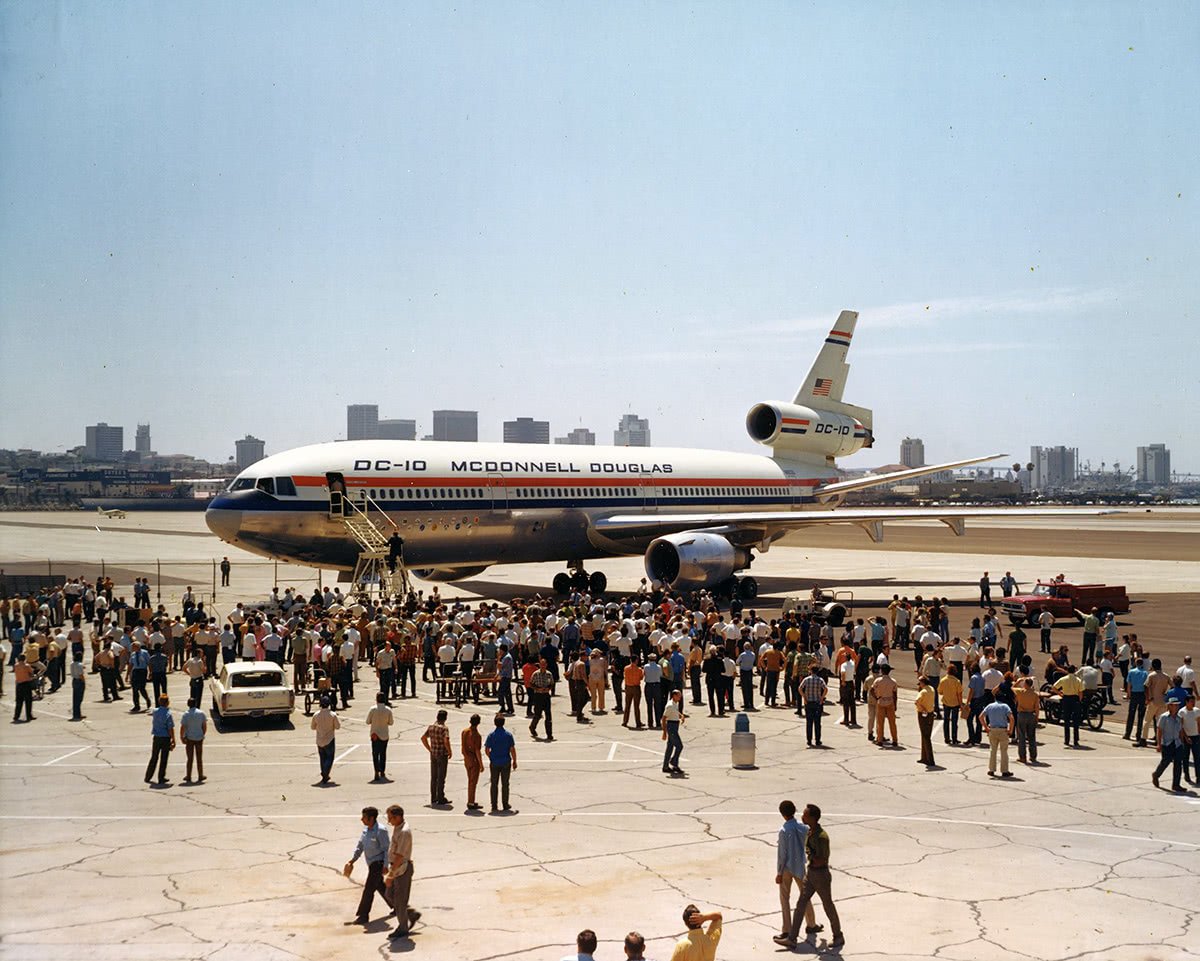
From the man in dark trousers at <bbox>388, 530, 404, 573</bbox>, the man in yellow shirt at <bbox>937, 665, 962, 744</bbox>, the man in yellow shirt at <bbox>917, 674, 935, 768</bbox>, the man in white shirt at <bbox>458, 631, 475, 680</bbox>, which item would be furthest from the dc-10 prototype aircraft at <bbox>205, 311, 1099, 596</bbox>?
the man in yellow shirt at <bbox>917, 674, 935, 768</bbox>

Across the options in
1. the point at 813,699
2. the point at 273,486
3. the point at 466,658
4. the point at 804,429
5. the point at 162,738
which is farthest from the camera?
the point at 804,429

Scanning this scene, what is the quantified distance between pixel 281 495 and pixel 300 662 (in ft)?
34.9

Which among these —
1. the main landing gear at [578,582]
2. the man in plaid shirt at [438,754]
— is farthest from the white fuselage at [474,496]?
the man in plaid shirt at [438,754]

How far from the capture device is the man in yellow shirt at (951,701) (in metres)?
18.6

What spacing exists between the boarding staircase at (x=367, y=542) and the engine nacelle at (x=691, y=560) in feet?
29.0

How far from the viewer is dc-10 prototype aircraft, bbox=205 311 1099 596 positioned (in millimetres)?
33219

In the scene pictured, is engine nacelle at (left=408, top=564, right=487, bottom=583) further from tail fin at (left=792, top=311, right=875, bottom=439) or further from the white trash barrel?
the white trash barrel

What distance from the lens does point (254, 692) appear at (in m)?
20.0

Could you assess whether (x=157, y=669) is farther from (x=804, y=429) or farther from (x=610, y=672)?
(x=804, y=429)

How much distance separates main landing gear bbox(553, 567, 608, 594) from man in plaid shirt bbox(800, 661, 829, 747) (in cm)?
2292

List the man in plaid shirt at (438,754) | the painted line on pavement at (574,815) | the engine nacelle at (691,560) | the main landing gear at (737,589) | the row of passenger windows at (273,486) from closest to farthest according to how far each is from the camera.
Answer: the painted line on pavement at (574,815)
the man in plaid shirt at (438,754)
the row of passenger windows at (273,486)
the engine nacelle at (691,560)
the main landing gear at (737,589)

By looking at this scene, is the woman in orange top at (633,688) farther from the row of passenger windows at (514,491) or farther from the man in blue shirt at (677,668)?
the row of passenger windows at (514,491)

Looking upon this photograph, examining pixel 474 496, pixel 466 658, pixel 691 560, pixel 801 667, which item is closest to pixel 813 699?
pixel 801 667

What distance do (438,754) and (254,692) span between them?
658 centimetres
